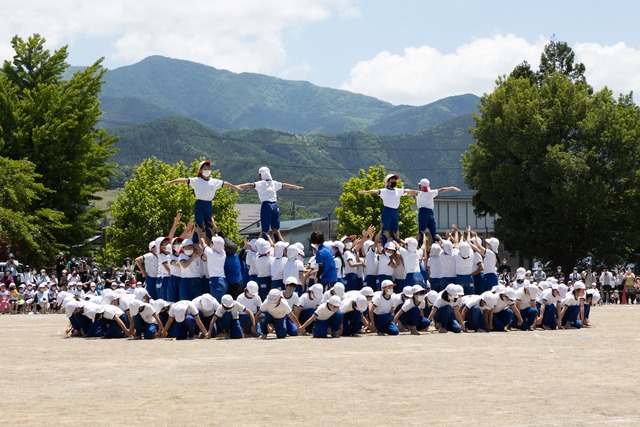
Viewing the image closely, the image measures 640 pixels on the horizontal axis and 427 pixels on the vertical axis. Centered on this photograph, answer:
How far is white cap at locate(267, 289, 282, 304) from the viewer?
20797 millimetres

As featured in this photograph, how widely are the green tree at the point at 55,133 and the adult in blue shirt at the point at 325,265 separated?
87.2 feet

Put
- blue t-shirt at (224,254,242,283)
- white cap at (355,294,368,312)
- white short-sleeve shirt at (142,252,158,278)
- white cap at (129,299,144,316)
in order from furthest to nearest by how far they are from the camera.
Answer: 1. white short-sleeve shirt at (142,252,158,278)
2. blue t-shirt at (224,254,242,283)
3. white cap at (129,299,144,316)
4. white cap at (355,294,368,312)

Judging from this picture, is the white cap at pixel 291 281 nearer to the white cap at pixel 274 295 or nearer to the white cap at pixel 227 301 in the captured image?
the white cap at pixel 274 295

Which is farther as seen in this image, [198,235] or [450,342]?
[198,235]

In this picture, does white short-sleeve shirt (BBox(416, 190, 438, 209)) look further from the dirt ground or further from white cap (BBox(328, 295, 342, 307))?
the dirt ground

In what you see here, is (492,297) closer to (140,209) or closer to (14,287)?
(14,287)

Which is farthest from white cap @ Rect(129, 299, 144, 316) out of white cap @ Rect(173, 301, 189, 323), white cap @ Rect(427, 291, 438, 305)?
white cap @ Rect(427, 291, 438, 305)

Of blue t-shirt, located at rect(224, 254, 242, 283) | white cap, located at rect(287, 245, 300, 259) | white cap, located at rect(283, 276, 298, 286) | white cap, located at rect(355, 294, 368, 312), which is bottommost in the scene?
white cap, located at rect(355, 294, 368, 312)

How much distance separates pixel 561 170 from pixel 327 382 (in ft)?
128

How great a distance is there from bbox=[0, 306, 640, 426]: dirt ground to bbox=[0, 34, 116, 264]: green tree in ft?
102

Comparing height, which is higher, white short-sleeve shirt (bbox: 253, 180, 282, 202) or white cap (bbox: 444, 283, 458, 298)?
white short-sleeve shirt (bbox: 253, 180, 282, 202)

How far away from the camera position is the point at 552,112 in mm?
52312

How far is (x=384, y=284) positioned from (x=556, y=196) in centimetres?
3055

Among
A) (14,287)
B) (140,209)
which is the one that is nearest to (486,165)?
(140,209)
